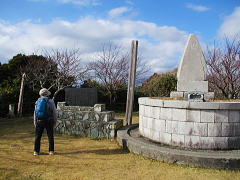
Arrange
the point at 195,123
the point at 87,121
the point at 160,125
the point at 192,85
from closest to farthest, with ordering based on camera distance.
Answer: the point at 195,123, the point at 160,125, the point at 192,85, the point at 87,121

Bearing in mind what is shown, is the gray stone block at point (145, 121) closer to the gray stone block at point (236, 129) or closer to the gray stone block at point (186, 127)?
the gray stone block at point (186, 127)

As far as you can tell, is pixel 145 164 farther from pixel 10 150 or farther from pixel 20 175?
pixel 10 150

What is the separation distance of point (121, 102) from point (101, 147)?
12.1m

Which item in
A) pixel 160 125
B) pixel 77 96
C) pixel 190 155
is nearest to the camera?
pixel 190 155

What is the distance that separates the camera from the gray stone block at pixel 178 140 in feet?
17.4

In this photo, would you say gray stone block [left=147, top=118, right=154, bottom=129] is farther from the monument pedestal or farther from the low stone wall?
the monument pedestal

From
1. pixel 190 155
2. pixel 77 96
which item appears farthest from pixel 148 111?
pixel 77 96

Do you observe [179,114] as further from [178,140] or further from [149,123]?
[149,123]

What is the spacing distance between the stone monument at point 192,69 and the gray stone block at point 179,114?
159 centimetres

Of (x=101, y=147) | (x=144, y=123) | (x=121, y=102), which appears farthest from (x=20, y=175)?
(x=121, y=102)

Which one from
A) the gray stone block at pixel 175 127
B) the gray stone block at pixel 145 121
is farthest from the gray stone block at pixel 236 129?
the gray stone block at pixel 145 121

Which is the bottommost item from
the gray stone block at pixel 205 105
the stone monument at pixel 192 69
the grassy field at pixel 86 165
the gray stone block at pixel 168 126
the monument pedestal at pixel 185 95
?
the grassy field at pixel 86 165

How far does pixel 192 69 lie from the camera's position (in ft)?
22.2

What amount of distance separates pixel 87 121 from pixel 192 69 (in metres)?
3.84
